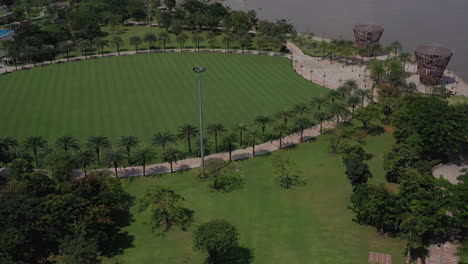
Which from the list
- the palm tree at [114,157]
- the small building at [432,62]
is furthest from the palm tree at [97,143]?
the small building at [432,62]

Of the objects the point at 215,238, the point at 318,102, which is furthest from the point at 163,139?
the point at 318,102

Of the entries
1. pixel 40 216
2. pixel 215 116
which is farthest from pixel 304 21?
pixel 40 216

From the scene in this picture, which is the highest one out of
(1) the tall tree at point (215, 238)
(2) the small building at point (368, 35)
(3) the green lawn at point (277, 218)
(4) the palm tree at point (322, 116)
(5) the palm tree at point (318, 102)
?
(2) the small building at point (368, 35)

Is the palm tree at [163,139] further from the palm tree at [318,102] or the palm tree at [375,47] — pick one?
the palm tree at [375,47]

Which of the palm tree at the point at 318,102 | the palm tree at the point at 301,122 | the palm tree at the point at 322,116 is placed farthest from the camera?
the palm tree at the point at 318,102

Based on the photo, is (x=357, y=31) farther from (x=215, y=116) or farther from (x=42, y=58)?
(x=42, y=58)

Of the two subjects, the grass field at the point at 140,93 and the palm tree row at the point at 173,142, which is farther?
the grass field at the point at 140,93
